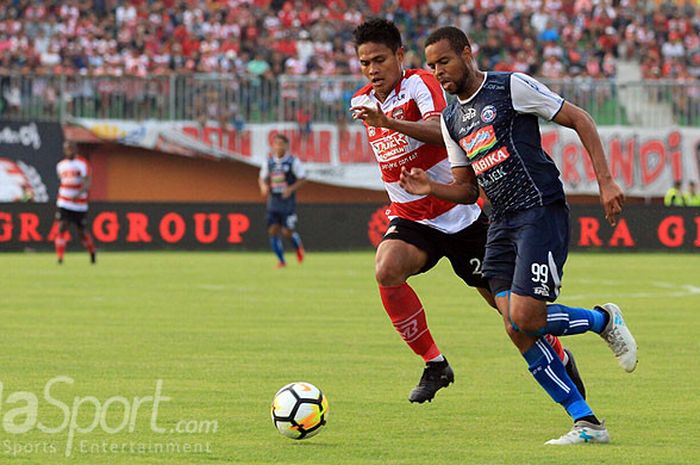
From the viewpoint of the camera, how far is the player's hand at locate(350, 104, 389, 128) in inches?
316

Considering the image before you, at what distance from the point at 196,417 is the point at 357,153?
25713 mm

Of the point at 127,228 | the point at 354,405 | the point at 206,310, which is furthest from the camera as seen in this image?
the point at 127,228

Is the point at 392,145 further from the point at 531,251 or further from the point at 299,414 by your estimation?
the point at 299,414

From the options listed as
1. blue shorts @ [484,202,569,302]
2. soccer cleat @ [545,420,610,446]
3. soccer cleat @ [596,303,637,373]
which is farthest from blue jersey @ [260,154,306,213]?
soccer cleat @ [545,420,610,446]

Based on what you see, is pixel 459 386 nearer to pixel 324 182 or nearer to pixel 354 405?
pixel 354 405

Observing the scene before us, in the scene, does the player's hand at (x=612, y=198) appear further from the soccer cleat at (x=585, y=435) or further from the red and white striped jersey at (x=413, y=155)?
the red and white striped jersey at (x=413, y=155)

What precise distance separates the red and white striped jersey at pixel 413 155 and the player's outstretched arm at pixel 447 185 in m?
0.96

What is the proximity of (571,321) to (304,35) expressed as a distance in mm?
29423

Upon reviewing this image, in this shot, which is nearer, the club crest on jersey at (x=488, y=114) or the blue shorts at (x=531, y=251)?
the blue shorts at (x=531, y=251)

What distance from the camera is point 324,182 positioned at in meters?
33.9

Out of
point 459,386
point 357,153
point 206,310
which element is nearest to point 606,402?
point 459,386

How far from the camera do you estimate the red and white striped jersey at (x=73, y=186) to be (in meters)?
26.1

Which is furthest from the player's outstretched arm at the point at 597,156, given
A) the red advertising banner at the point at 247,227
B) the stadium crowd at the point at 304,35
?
the stadium crowd at the point at 304,35

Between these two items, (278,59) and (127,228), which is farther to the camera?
(278,59)
